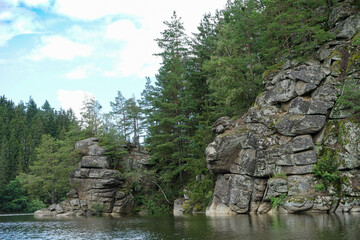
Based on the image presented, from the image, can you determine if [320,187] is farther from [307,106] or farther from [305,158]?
[307,106]

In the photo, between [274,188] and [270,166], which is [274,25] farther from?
Result: [274,188]

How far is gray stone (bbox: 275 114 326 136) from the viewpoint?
82.9 feet

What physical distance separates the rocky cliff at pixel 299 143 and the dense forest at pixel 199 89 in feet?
6.96

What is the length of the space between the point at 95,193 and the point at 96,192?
21 cm

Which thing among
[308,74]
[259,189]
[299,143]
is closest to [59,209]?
[259,189]

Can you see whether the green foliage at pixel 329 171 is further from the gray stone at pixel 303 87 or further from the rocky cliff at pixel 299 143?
the gray stone at pixel 303 87

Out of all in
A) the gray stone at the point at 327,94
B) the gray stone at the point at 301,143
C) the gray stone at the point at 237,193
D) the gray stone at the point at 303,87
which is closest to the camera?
the gray stone at the point at 301,143

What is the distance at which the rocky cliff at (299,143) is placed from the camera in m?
23.0

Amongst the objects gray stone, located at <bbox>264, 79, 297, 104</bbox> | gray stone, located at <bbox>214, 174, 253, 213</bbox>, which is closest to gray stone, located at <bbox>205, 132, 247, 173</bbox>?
gray stone, located at <bbox>214, 174, 253, 213</bbox>

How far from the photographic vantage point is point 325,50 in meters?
28.0

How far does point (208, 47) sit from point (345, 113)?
952 inches

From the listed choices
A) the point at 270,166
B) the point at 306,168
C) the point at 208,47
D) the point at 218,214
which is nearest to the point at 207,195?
the point at 218,214

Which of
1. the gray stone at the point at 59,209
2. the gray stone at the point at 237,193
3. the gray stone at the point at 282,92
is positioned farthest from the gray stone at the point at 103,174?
the gray stone at the point at 282,92

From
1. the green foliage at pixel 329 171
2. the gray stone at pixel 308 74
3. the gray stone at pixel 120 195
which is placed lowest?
the gray stone at pixel 120 195
